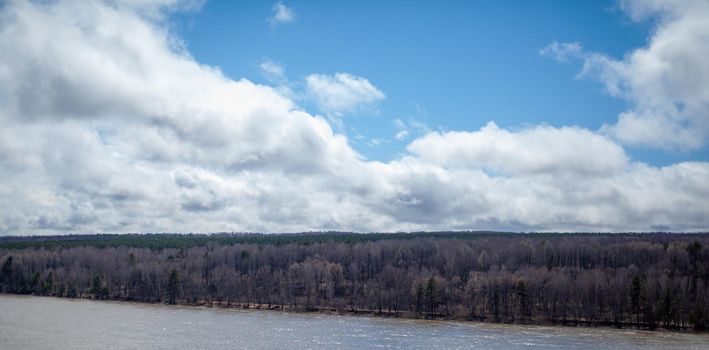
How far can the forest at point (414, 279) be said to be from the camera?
3150 inches

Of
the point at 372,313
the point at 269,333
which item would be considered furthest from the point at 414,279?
the point at 269,333

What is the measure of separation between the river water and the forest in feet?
25.9

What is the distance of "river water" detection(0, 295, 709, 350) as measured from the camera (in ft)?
165

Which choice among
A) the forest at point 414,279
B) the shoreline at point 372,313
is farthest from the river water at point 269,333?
the forest at point 414,279

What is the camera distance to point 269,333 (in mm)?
58906

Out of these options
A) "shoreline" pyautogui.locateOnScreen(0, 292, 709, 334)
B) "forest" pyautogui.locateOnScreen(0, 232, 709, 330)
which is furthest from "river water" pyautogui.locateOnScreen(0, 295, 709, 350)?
"forest" pyautogui.locateOnScreen(0, 232, 709, 330)

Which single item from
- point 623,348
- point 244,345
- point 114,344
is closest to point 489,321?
point 623,348

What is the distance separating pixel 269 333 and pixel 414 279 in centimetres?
4129

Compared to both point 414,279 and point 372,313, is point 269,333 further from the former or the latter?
point 414,279

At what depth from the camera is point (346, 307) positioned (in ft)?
301

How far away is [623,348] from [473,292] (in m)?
35.2

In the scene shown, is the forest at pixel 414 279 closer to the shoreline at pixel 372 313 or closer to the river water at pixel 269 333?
the shoreline at pixel 372 313

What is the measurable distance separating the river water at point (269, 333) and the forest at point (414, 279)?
25.9 feet

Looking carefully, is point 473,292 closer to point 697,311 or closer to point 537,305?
point 537,305
